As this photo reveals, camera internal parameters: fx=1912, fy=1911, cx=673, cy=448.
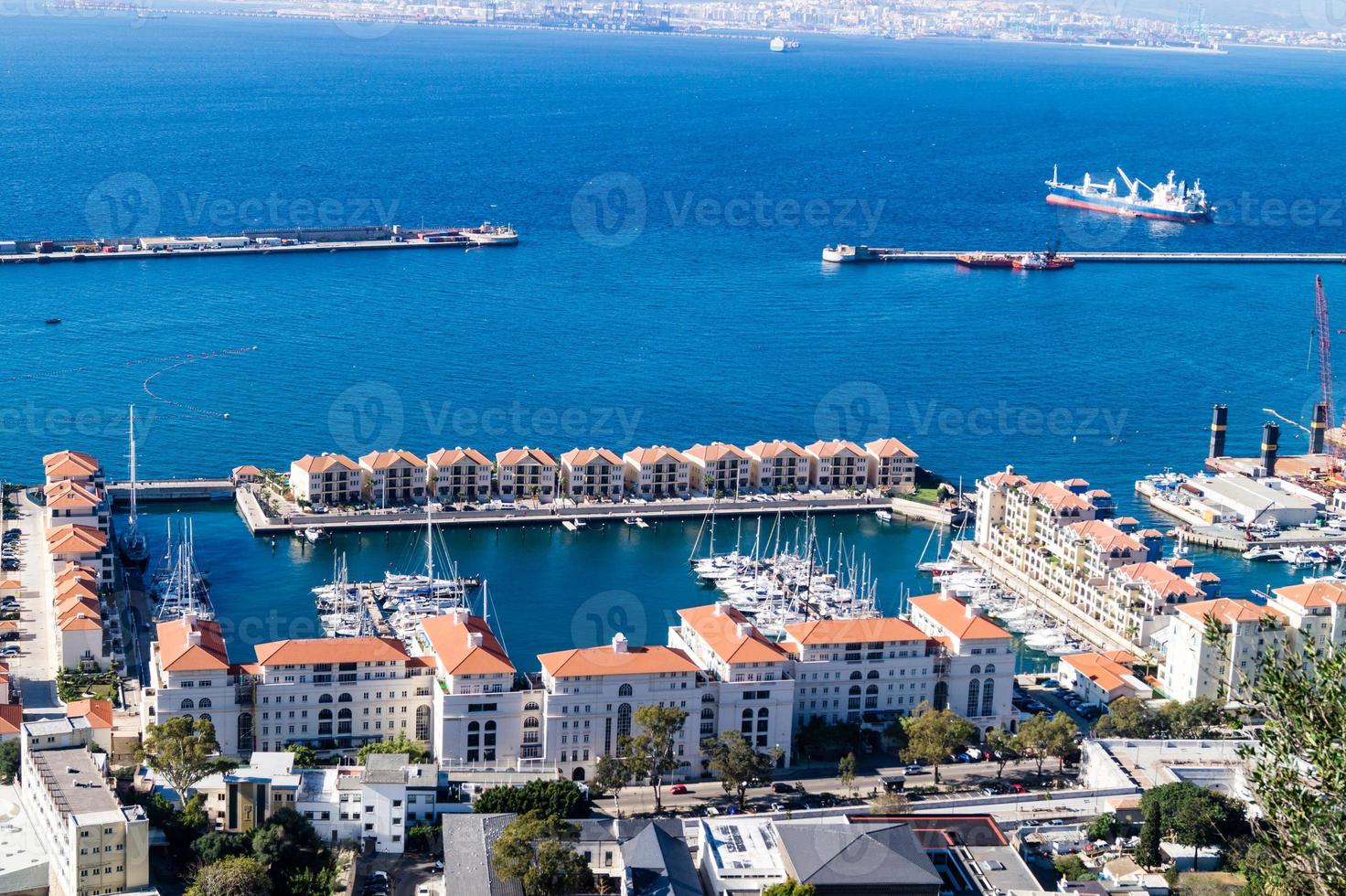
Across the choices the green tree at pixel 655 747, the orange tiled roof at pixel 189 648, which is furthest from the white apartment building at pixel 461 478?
the green tree at pixel 655 747

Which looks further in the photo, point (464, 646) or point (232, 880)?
point (464, 646)

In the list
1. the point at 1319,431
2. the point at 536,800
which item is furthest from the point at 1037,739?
the point at 1319,431

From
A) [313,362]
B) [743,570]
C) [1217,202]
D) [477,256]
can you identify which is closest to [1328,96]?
[1217,202]

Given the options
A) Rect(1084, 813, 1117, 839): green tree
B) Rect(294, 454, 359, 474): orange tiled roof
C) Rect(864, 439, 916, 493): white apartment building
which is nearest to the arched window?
Rect(1084, 813, 1117, 839): green tree

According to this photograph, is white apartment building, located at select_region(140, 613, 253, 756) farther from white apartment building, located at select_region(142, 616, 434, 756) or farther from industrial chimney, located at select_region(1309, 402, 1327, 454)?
industrial chimney, located at select_region(1309, 402, 1327, 454)

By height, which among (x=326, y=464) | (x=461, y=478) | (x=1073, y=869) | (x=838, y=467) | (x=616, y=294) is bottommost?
(x=1073, y=869)

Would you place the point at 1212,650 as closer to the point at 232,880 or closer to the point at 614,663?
the point at 614,663

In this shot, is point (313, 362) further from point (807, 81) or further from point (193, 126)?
point (807, 81)
